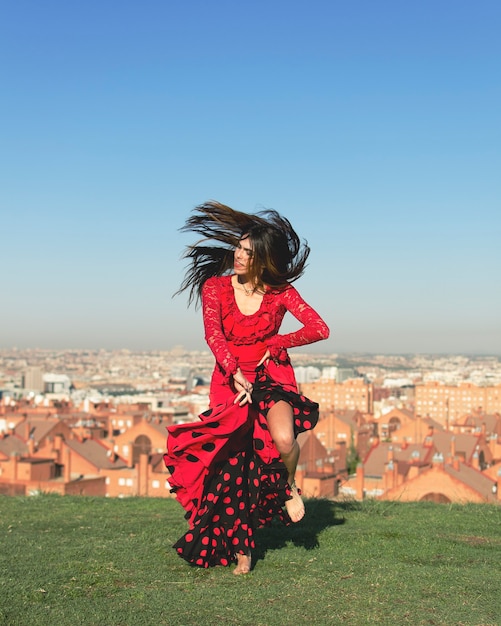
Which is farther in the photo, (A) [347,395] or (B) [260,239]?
(A) [347,395]

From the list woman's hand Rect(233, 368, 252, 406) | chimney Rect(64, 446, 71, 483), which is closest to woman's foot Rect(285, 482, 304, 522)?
woman's hand Rect(233, 368, 252, 406)

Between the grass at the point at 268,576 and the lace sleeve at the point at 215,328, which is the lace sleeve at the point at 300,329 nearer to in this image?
the lace sleeve at the point at 215,328

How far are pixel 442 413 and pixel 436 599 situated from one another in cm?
10249

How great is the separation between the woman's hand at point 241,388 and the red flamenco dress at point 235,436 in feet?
0.12

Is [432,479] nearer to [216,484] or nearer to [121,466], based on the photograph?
[121,466]

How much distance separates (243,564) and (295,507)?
53 centimetres

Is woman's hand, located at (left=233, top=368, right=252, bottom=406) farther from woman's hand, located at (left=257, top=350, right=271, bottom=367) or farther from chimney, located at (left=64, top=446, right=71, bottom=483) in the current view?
chimney, located at (left=64, top=446, right=71, bottom=483)

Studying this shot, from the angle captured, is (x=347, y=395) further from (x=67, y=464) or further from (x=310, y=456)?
(x=67, y=464)

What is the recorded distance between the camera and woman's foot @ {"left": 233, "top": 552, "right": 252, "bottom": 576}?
5070mm

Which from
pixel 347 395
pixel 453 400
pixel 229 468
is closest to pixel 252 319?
pixel 229 468

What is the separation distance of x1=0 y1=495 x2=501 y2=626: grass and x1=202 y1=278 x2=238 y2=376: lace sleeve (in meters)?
1.32

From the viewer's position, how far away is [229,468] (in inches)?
209

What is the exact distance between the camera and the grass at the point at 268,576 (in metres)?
4.13

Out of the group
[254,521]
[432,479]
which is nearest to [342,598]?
[254,521]
